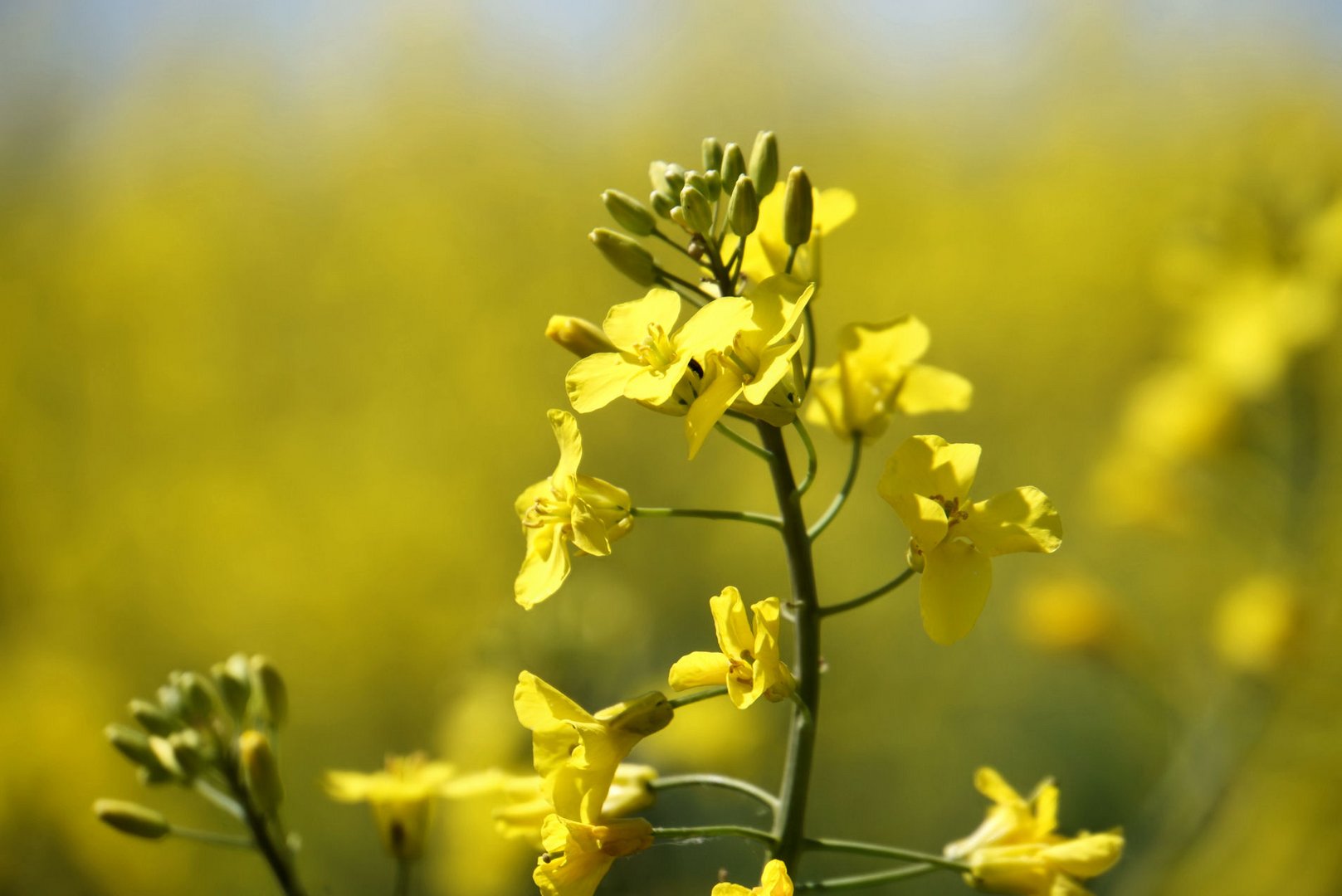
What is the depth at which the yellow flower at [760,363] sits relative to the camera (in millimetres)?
1048

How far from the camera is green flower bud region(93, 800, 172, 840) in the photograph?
141 cm

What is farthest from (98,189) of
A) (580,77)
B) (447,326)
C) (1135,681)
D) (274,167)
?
(1135,681)

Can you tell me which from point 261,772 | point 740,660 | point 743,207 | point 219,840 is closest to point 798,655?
point 740,660

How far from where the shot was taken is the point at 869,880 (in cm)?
111

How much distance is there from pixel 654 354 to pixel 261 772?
2.25 feet

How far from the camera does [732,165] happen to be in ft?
4.01

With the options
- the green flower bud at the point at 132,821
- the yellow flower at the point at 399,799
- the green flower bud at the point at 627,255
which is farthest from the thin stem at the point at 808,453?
the green flower bud at the point at 132,821

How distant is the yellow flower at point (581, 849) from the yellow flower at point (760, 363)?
379 millimetres

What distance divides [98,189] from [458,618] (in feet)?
12.7

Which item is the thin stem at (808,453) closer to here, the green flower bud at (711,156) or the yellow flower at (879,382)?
the yellow flower at (879,382)

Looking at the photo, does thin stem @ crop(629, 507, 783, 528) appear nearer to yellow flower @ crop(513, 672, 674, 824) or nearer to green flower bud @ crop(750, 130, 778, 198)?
yellow flower @ crop(513, 672, 674, 824)

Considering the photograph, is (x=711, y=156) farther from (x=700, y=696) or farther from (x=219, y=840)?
(x=219, y=840)

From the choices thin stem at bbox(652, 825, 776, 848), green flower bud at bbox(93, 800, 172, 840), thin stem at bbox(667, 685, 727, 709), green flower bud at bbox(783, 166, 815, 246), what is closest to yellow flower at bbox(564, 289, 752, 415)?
green flower bud at bbox(783, 166, 815, 246)

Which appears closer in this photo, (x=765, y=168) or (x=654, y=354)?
(x=654, y=354)
